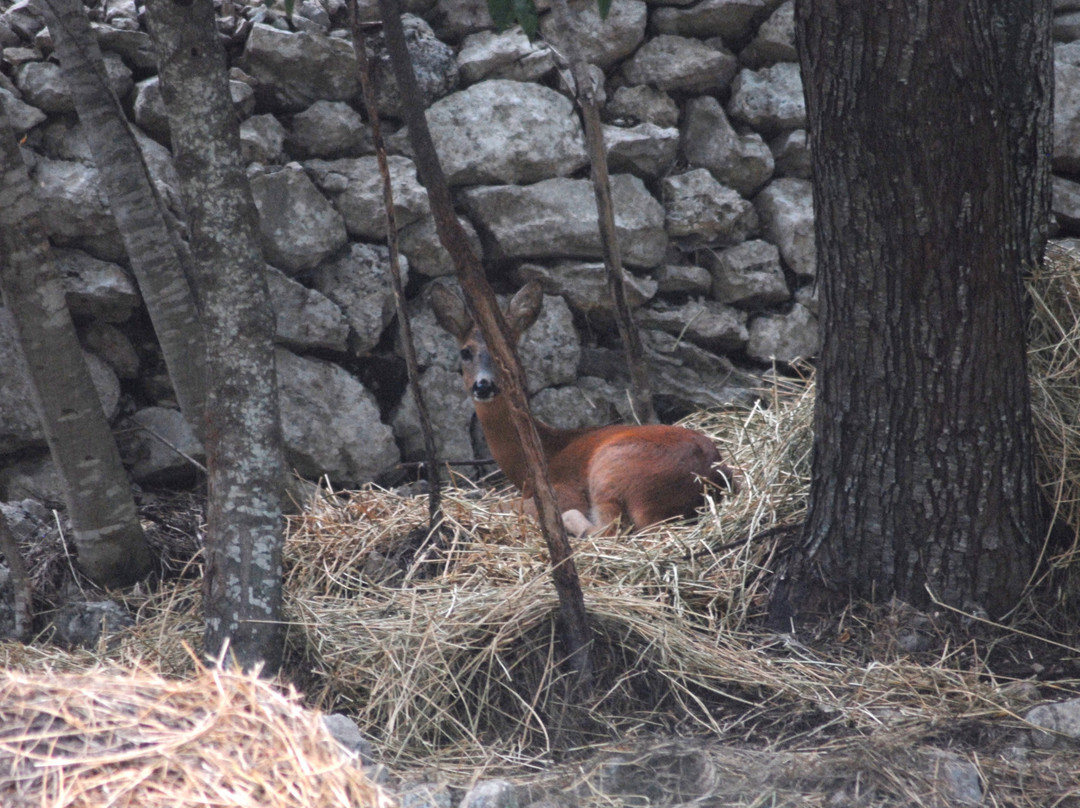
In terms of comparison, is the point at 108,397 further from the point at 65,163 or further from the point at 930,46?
the point at 930,46

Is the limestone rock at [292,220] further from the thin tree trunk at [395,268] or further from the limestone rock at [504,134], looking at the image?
the thin tree trunk at [395,268]

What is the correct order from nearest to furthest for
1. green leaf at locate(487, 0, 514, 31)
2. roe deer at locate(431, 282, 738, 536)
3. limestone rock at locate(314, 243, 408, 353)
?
green leaf at locate(487, 0, 514, 31) < roe deer at locate(431, 282, 738, 536) < limestone rock at locate(314, 243, 408, 353)

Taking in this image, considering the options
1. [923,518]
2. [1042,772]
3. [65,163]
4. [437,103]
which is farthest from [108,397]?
[1042,772]

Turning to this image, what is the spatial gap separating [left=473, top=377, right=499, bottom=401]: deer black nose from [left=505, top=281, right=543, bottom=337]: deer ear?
303mm

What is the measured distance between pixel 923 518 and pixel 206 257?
263cm

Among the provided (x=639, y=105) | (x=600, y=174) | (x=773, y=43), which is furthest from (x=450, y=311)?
(x=773, y=43)

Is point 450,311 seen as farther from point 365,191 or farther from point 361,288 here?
point 365,191

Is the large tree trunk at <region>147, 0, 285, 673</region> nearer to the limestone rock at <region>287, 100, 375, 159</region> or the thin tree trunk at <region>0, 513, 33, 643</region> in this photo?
the thin tree trunk at <region>0, 513, 33, 643</region>

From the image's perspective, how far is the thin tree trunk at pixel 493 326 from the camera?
3.33 meters

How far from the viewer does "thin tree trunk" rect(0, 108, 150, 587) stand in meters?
4.33

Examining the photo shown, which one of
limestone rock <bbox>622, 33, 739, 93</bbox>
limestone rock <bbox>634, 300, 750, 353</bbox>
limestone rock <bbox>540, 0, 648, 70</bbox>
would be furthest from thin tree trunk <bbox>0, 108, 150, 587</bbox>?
limestone rock <bbox>622, 33, 739, 93</bbox>

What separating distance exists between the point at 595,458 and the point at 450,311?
1149 millimetres

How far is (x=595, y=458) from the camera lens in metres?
5.38

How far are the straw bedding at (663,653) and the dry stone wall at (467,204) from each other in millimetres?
1598
